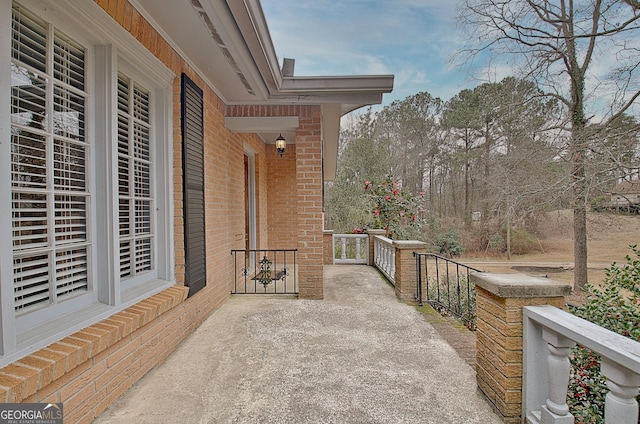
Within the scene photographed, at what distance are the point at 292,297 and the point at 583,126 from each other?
8.33 metres

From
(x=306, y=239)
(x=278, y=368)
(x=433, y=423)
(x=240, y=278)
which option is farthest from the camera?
(x=240, y=278)

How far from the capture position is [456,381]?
227 cm

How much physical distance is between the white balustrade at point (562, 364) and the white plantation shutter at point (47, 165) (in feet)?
8.73

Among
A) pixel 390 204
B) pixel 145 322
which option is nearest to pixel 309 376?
pixel 145 322

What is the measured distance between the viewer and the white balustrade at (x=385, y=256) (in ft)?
18.8

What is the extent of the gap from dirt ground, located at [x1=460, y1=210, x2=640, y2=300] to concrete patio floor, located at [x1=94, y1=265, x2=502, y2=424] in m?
2.12

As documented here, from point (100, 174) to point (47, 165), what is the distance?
1.30ft

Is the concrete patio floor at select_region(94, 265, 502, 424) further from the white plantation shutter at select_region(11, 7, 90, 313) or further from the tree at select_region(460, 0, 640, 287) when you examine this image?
the tree at select_region(460, 0, 640, 287)

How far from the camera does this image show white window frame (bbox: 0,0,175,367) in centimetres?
143

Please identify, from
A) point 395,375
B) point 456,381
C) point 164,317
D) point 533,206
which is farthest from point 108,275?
point 533,206

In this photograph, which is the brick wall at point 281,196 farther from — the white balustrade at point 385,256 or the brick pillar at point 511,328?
the brick pillar at point 511,328

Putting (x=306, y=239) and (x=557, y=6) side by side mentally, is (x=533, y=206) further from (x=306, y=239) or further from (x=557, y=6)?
(x=306, y=239)

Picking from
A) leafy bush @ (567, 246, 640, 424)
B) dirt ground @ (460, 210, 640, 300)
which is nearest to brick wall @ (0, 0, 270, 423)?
leafy bush @ (567, 246, 640, 424)

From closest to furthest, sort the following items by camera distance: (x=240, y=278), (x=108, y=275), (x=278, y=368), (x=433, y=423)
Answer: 1. (x=433, y=423)
2. (x=108, y=275)
3. (x=278, y=368)
4. (x=240, y=278)
